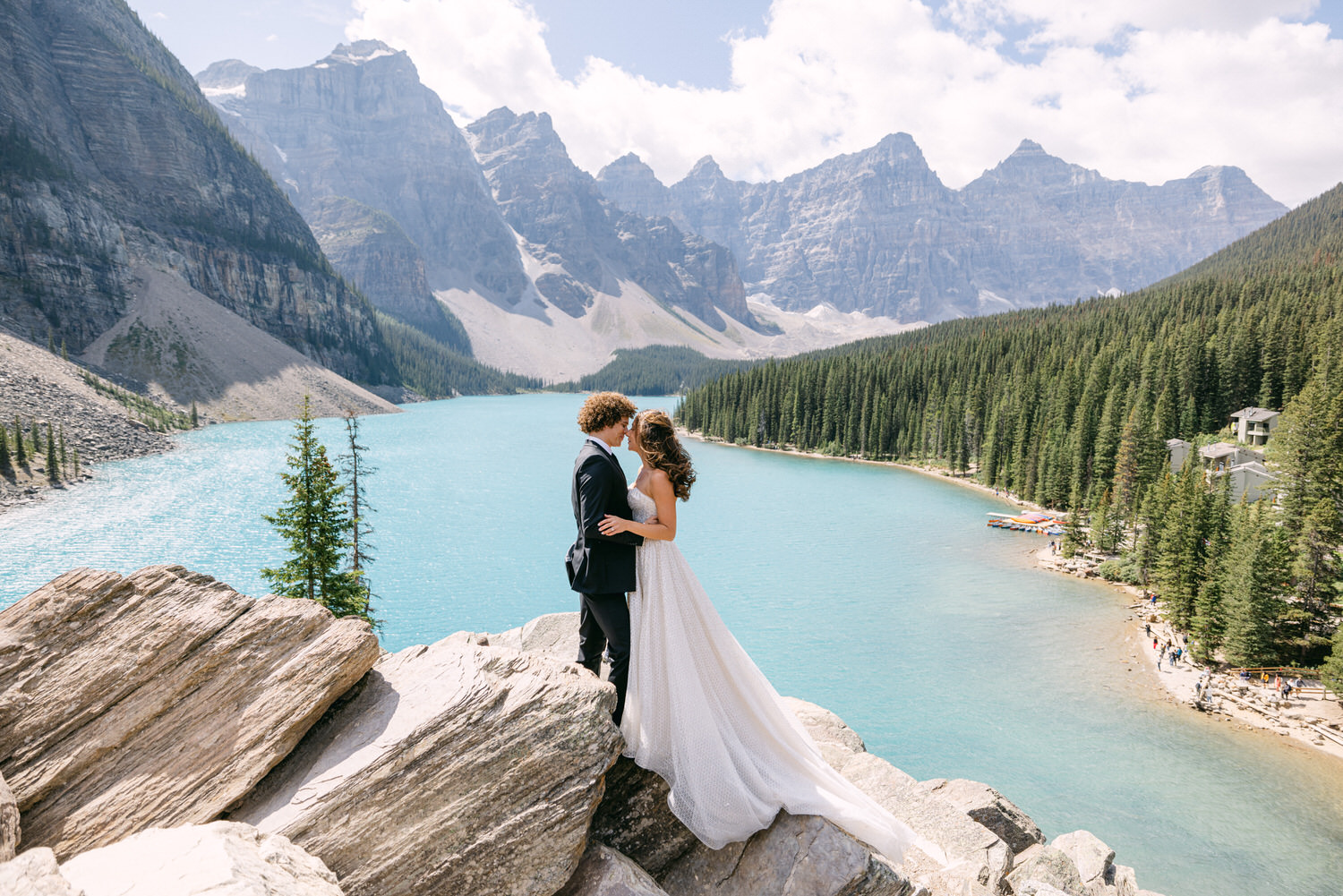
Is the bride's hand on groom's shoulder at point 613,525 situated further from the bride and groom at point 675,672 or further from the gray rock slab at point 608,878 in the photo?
the gray rock slab at point 608,878

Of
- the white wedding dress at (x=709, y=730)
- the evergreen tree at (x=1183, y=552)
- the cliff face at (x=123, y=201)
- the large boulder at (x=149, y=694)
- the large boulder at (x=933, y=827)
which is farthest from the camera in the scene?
the cliff face at (x=123, y=201)

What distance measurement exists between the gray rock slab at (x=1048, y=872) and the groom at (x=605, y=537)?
7.92 meters

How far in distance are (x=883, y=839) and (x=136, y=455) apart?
97.9m

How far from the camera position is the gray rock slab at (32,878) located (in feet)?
12.0

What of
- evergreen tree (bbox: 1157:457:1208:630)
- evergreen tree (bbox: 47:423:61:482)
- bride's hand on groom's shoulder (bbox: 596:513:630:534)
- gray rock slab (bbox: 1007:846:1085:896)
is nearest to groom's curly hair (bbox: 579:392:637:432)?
bride's hand on groom's shoulder (bbox: 596:513:630:534)

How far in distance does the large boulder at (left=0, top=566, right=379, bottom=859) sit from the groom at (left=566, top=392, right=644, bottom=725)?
2514mm

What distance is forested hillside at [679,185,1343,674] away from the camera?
32844 millimetres

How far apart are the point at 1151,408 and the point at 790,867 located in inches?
3367

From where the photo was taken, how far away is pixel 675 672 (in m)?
6.65

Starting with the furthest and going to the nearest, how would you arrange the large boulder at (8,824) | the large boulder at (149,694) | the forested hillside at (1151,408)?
the forested hillside at (1151,408), the large boulder at (149,694), the large boulder at (8,824)

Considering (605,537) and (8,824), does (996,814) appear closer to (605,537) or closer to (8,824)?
(605,537)

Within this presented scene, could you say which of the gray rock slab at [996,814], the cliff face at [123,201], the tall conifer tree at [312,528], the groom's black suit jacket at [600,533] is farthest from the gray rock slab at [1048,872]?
the cliff face at [123,201]

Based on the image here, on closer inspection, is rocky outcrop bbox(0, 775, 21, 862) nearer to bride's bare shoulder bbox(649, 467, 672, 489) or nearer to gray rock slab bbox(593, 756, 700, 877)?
gray rock slab bbox(593, 756, 700, 877)

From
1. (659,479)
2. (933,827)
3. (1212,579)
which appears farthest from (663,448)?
(1212,579)
